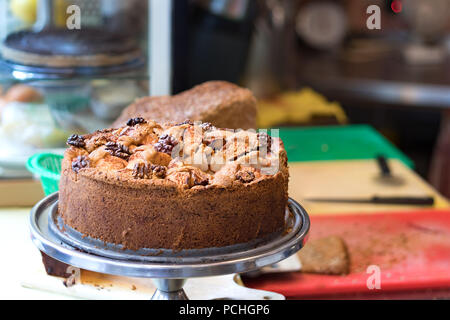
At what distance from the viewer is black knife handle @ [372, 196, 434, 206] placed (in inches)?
59.1

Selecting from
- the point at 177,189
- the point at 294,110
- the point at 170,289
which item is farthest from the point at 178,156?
the point at 294,110

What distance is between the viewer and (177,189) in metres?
0.71

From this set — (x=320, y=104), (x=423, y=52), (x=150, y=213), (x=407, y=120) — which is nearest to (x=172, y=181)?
(x=150, y=213)

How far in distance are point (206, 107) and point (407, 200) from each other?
666 mm

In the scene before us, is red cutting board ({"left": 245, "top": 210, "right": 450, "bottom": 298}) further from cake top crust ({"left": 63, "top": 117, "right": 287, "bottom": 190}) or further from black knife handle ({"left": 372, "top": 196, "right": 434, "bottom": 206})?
cake top crust ({"left": 63, "top": 117, "right": 287, "bottom": 190})

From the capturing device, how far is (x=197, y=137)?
2.58 feet

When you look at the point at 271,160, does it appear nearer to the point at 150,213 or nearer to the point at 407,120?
the point at 150,213

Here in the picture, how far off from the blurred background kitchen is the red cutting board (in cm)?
45

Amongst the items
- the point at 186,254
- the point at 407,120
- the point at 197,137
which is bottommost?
the point at 407,120

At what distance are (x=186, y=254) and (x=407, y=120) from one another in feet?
8.20

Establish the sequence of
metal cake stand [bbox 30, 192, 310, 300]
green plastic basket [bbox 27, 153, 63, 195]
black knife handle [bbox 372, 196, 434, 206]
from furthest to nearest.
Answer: black knife handle [bbox 372, 196, 434, 206], green plastic basket [bbox 27, 153, 63, 195], metal cake stand [bbox 30, 192, 310, 300]

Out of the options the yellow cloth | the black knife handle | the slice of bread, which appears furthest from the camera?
the yellow cloth

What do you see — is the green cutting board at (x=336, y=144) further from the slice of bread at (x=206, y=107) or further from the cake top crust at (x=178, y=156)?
the cake top crust at (x=178, y=156)

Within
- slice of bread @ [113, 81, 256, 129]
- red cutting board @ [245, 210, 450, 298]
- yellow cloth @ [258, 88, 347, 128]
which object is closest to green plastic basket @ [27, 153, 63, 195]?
slice of bread @ [113, 81, 256, 129]
